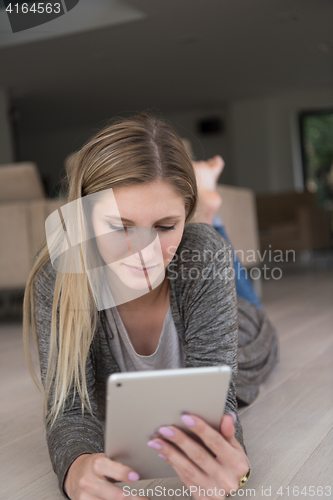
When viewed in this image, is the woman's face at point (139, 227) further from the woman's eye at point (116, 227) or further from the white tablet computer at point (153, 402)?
the white tablet computer at point (153, 402)

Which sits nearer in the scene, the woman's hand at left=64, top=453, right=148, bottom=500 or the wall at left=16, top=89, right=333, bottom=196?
the woman's hand at left=64, top=453, right=148, bottom=500

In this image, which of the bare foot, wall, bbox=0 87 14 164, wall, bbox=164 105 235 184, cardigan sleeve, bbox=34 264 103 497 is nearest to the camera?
cardigan sleeve, bbox=34 264 103 497

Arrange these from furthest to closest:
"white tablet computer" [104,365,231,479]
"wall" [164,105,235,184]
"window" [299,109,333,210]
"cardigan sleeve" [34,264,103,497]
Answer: "wall" [164,105,235,184], "window" [299,109,333,210], "cardigan sleeve" [34,264,103,497], "white tablet computer" [104,365,231,479]

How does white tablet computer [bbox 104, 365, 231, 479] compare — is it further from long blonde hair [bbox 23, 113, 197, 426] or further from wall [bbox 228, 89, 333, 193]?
wall [bbox 228, 89, 333, 193]

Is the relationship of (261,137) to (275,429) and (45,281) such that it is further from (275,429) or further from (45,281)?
(45,281)

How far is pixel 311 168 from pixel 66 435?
7739 millimetres

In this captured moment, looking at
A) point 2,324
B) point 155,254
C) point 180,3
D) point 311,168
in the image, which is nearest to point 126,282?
point 155,254

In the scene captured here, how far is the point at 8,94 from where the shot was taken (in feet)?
22.1

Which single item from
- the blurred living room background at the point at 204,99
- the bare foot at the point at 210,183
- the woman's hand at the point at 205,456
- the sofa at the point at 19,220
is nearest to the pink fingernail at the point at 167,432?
the woman's hand at the point at 205,456

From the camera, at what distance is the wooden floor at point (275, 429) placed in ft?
2.51

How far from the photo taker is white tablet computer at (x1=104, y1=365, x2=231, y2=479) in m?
0.52

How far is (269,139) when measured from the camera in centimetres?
794

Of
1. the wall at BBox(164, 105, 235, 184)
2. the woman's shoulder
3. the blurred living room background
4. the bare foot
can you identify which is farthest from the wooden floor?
the wall at BBox(164, 105, 235, 184)

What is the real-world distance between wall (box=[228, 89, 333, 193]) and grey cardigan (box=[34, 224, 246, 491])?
733cm
